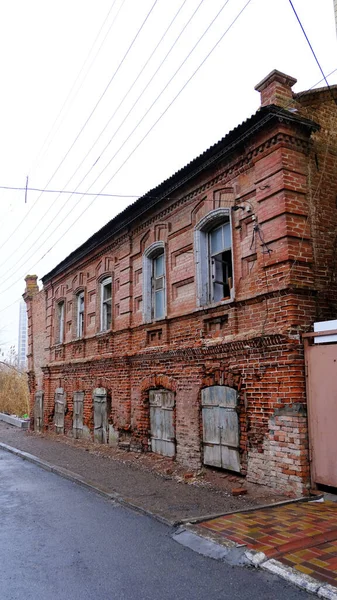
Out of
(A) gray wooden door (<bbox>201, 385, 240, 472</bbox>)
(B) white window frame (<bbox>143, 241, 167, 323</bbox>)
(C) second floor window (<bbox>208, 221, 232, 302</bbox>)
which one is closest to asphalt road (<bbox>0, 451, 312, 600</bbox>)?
(A) gray wooden door (<bbox>201, 385, 240, 472</bbox>)

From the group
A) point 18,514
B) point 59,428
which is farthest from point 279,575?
point 59,428

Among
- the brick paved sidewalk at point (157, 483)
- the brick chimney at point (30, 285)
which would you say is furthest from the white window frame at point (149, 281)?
the brick chimney at point (30, 285)

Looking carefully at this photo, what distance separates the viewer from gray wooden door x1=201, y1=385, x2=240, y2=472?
8328 mm

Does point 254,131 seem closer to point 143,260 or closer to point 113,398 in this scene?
point 143,260

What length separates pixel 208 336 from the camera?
933 centimetres

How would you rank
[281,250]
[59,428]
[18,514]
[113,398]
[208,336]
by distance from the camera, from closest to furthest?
[18,514] → [281,250] → [208,336] → [113,398] → [59,428]

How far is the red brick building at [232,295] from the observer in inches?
295

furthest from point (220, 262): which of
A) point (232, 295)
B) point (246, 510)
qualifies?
point (246, 510)

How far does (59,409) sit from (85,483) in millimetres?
9206

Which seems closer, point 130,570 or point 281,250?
point 130,570

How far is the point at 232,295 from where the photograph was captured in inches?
341

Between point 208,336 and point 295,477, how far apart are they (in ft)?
10.7

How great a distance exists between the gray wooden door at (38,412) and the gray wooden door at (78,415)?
410 cm

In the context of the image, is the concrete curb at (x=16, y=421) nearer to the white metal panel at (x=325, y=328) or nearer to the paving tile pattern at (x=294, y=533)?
the paving tile pattern at (x=294, y=533)
